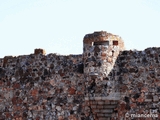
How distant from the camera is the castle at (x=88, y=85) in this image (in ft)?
33.4

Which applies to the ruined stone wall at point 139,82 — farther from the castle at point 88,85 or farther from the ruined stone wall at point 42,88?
the ruined stone wall at point 42,88

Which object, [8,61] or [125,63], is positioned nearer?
[125,63]

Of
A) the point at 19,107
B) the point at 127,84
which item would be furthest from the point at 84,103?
the point at 19,107

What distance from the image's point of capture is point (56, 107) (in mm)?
10922

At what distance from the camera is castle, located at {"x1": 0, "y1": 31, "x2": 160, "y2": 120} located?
33.4ft

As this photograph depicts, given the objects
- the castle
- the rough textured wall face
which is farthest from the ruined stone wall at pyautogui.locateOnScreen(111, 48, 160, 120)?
the rough textured wall face

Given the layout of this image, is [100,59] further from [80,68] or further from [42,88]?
[42,88]

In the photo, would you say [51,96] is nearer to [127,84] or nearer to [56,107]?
[56,107]

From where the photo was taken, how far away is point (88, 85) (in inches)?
409

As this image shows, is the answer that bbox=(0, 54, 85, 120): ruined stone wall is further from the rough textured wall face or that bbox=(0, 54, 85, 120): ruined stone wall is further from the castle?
the rough textured wall face

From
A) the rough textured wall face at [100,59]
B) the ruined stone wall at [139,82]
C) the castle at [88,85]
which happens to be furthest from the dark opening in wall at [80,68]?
the ruined stone wall at [139,82]

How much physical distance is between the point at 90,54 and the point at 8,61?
9.37 feet

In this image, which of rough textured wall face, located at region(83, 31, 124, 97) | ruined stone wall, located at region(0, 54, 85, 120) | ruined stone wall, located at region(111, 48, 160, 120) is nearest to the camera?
ruined stone wall, located at region(111, 48, 160, 120)

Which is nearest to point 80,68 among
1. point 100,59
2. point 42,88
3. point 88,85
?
point 88,85
